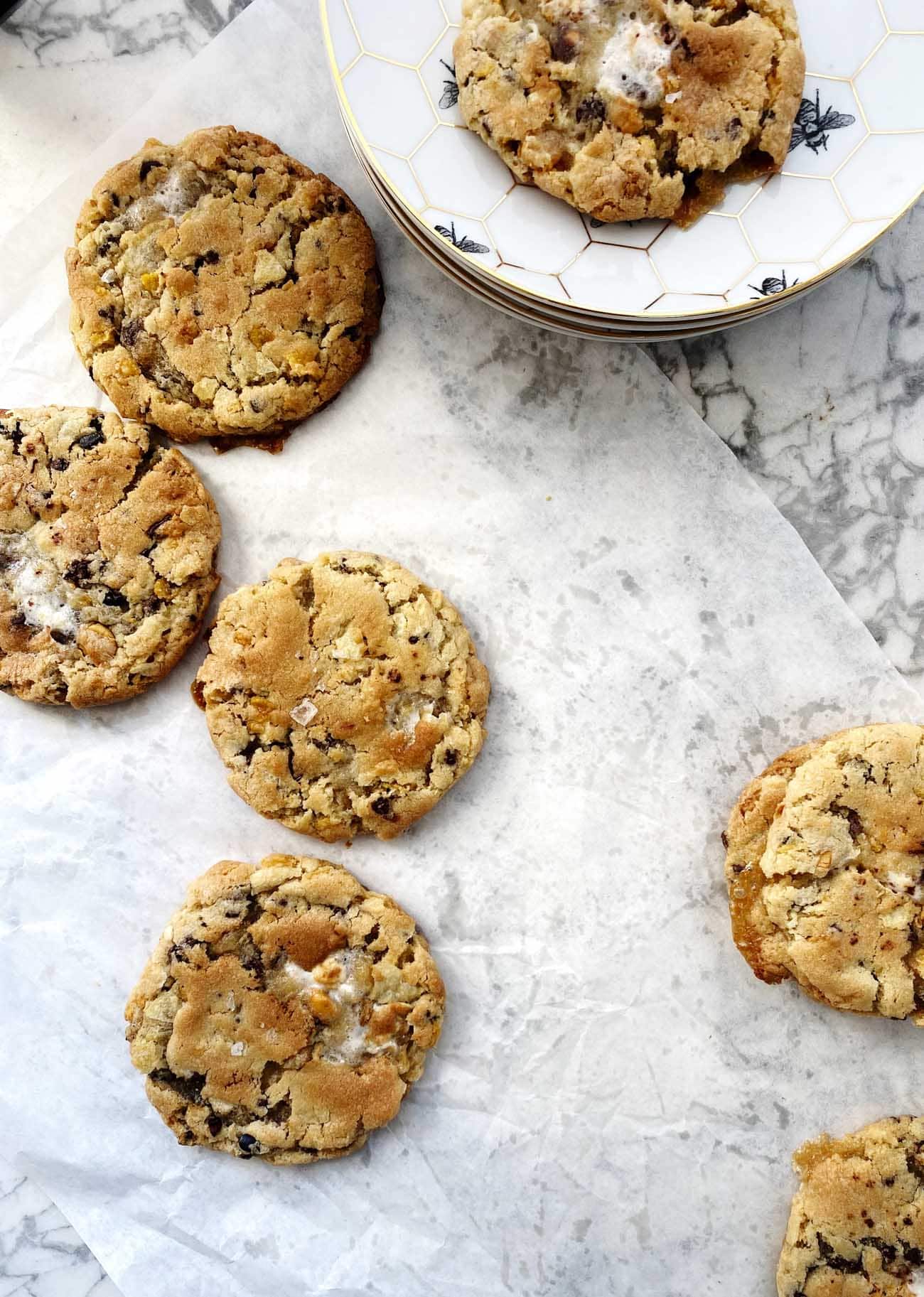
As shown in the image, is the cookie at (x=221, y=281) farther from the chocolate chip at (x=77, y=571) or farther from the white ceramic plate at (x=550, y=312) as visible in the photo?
the chocolate chip at (x=77, y=571)

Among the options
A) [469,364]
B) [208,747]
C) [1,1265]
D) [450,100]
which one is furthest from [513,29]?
[1,1265]

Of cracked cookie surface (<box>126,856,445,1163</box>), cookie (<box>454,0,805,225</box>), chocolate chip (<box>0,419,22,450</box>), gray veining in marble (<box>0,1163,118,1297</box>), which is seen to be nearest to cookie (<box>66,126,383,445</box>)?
chocolate chip (<box>0,419,22,450</box>)

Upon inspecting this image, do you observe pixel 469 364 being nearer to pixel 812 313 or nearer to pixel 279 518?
pixel 279 518

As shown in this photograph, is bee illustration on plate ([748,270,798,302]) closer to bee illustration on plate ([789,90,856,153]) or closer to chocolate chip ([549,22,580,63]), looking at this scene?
bee illustration on plate ([789,90,856,153])

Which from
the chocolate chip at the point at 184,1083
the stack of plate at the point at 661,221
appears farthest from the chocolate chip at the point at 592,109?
the chocolate chip at the point at 184,1083

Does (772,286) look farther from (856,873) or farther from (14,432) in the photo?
(14,432)

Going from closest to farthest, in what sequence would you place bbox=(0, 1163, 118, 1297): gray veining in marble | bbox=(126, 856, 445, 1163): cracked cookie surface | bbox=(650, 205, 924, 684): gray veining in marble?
bbox=(126, 856, 445, 1163): cracked cookie surface, bbox=(650, 205, 924, 684): gray veining in marble, bbox=(0, 1163, 118, 1297): gray veining in marble
